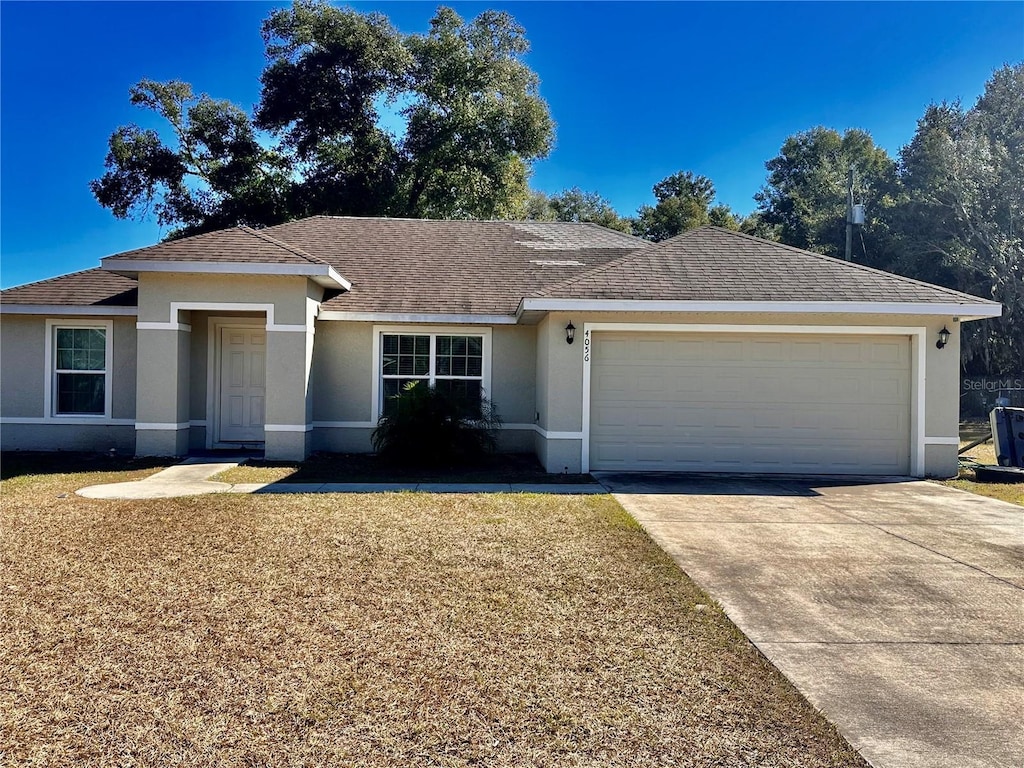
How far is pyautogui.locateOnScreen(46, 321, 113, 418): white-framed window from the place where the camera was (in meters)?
12.6

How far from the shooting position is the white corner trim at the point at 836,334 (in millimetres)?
10703

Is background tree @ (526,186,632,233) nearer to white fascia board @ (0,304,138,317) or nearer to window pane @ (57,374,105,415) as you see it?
white fascia board @ (0,304,138,317)

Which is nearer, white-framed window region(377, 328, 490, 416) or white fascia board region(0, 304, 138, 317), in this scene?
white fascia board region(0, 304, 138, 317)

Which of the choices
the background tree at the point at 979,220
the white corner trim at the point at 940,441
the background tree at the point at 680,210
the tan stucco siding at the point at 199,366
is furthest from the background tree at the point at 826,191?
the tan stucco siding at the point at 199,366

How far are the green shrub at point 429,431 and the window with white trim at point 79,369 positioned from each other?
5.97 metres

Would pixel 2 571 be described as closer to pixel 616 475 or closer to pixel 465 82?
pixel 616 475

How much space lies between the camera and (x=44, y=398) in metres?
12.6

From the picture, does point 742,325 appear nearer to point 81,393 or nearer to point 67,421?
point 81,393

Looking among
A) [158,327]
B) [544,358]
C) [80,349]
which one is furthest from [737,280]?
[80,349]

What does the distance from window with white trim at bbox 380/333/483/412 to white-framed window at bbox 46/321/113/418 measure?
5.44 m

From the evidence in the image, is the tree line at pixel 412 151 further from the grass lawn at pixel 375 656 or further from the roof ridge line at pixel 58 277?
the grass lawn at pixel 375 656

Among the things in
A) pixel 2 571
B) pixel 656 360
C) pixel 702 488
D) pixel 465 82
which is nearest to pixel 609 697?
pixel 2 571

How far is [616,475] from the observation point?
1059 centimetres


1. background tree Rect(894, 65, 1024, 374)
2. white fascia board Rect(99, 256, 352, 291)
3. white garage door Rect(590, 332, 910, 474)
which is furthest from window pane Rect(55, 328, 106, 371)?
background tree Rect(894, 65, 1024, 374)
